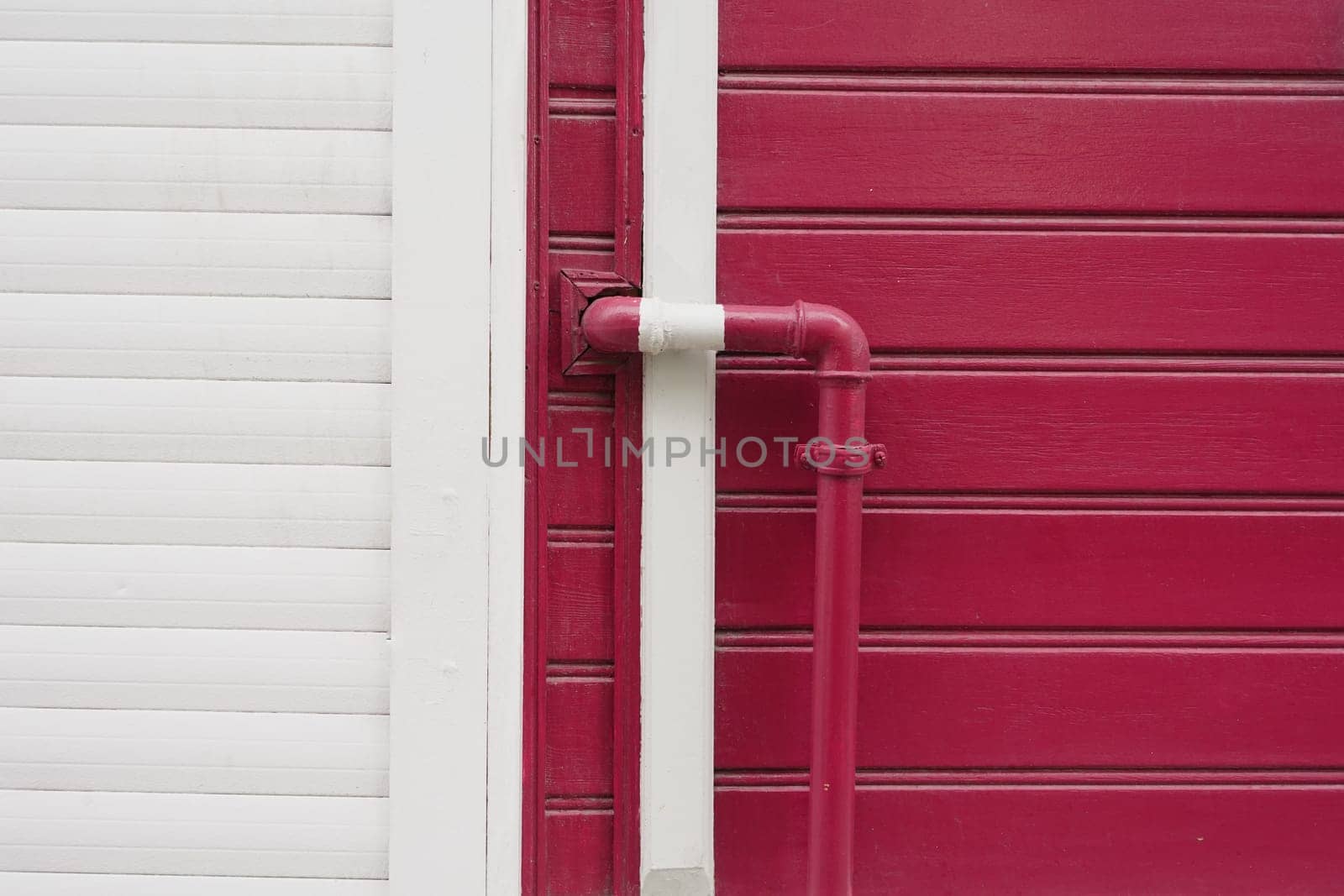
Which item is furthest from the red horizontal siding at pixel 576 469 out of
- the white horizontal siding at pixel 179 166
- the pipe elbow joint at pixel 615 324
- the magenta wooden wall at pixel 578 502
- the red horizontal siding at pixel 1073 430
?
the white horizontal siding at pixel 179 166

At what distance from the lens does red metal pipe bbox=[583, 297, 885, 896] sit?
117 cm

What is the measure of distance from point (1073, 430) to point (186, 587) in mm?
1440

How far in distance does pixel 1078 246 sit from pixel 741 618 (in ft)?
2.68

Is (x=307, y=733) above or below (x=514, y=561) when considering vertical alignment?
below

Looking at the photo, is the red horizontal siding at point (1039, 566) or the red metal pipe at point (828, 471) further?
the red horizontal siding at point (1039, 566)

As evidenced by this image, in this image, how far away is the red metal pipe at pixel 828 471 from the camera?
1.17 metres

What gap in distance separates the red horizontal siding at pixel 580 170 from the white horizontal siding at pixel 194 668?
732 mm

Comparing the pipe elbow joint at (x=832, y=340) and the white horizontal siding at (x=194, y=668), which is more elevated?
the pipe elbow joint at (x=832, y=340)

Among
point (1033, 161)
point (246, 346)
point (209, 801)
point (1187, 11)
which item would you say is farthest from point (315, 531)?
point (1187, 11)

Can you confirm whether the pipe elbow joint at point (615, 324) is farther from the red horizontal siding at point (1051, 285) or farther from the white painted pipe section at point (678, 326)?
the red horizontal siding at point (1051, 285)

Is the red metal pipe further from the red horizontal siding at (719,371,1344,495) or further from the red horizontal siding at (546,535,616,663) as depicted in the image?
the red horizontal siding at (546,535,616,663)

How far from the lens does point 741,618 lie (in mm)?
1284

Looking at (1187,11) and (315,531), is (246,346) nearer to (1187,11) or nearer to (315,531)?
(315,531)

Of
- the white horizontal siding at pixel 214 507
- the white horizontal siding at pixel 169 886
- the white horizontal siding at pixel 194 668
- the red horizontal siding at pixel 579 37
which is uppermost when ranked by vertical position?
the red horizontal siding at pixel 579 37
